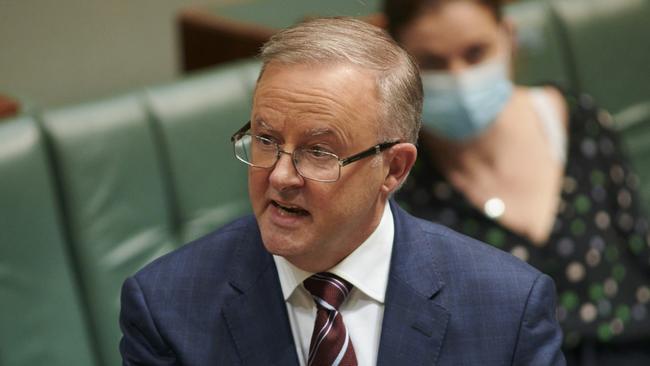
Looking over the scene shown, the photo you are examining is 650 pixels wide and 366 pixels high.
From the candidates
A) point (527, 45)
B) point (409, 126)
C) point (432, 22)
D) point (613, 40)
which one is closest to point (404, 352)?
point (409, 126)

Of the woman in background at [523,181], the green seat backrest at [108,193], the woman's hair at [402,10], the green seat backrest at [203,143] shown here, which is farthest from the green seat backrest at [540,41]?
the green seat backrest at [108,193]

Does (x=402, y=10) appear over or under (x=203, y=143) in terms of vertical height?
over

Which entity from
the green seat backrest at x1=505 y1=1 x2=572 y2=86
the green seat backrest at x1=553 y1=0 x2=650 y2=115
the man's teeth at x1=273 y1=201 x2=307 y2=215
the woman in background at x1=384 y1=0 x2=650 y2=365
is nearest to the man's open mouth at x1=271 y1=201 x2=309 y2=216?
the man's teeth at x1=273 y1=201 x2=307 y2=215

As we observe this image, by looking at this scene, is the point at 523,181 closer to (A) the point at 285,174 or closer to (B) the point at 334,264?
(B) the point at 334,264

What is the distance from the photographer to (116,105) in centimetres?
244

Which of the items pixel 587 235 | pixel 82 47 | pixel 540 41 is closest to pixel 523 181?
pixel 587 235

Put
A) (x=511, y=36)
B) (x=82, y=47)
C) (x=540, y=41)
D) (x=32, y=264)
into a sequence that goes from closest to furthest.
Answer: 1. (x=32, y=264)
2. (x=511, y=36)
3. (x=540, y=41)
4. (x=82, y=47)

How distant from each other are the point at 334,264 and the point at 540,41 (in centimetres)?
173

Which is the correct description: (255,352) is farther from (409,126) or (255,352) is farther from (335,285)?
(409,126)

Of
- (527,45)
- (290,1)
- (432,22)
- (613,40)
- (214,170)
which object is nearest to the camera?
(432,22)

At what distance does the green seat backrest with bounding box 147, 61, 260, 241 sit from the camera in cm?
249

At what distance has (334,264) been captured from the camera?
154 centimetres

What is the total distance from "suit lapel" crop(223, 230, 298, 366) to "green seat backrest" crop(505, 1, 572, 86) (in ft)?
5.31

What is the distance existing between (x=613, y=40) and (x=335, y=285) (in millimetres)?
1973
